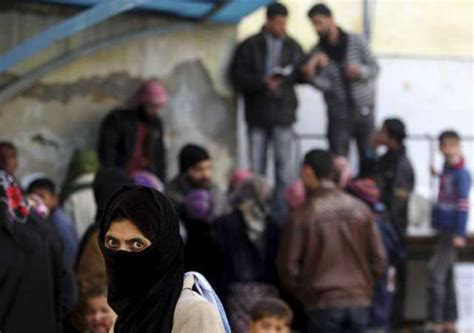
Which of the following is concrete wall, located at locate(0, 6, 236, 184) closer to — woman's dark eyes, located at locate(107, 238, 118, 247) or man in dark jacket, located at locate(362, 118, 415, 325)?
man in dark jacket, located at locate(362, 118, 415, 325)

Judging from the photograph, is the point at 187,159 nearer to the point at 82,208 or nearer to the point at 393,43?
the point at 82,208

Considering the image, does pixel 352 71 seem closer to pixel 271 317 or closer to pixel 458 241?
pixel 458 241

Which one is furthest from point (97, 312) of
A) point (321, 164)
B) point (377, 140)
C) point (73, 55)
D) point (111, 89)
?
point (377, 140)

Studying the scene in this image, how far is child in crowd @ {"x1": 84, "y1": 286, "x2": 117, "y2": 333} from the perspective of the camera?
6.67m

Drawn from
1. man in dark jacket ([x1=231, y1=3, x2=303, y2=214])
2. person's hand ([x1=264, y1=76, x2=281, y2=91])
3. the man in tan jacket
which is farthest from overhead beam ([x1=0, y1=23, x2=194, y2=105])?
the man in tan jacket

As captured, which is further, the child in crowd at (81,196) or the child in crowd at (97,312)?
the child in crowd at (81,196)

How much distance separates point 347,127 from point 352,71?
1.62 ft

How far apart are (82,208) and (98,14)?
4.44ft

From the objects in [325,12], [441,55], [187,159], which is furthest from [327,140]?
[187,159]

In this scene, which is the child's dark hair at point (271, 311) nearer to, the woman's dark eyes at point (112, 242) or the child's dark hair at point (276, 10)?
the woman's dark eyes at point (112, 242)

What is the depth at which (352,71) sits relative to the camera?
11125mm

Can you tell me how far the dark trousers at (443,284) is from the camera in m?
10.9

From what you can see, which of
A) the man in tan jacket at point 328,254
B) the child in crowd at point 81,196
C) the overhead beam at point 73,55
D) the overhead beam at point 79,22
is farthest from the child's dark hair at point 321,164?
the overhead beam at point 73,55

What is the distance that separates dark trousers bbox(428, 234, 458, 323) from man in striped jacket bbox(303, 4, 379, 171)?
0.99 meters
